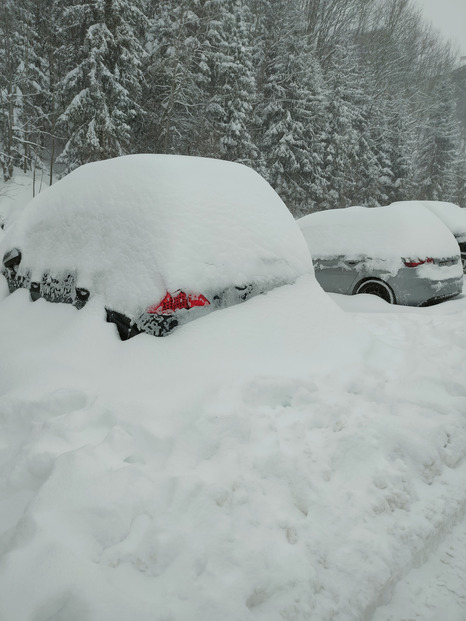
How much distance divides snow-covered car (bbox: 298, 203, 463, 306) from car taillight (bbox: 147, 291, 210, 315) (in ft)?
12.0

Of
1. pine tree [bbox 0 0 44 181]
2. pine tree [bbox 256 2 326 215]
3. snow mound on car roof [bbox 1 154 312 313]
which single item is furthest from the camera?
pine tree [bbox 256 2 326 215]

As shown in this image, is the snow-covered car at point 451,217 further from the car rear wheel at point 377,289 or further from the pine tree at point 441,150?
the pine tree at point 441,150

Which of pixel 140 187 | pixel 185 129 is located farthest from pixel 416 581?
pixel 185 129

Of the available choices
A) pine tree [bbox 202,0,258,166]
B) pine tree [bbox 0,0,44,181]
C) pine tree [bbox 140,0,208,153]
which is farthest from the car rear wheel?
pine tree [bbox 0,0,44,181]

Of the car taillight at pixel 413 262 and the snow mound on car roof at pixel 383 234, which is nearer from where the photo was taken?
the car taillight at pixel 413 262

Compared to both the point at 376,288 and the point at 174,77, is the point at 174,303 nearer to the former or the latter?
the point at 376,288

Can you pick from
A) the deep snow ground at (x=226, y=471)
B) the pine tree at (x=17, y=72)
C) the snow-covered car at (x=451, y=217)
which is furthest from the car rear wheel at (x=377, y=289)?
the pine tree at (x=17, y=72)

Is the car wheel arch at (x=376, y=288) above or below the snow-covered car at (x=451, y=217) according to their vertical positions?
below

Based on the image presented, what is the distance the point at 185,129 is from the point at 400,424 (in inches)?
828

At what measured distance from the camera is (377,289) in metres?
5.60

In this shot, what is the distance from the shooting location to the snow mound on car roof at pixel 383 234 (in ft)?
17.3

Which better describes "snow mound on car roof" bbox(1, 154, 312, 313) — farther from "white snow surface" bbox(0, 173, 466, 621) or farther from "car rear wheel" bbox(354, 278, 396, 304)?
"car rear wheel" bbox(354, 278, 396, 304)

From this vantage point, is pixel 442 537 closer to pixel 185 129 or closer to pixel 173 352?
pixel 173 352

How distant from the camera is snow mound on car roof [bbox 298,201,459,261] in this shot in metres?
5.29
